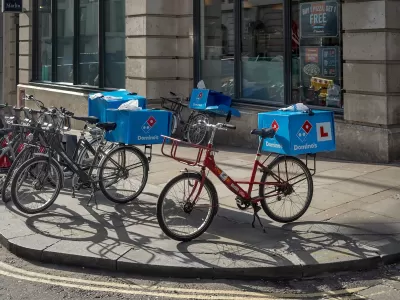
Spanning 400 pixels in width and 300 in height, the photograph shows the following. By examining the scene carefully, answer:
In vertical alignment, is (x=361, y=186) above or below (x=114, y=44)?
below

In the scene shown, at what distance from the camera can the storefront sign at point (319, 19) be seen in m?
10.5

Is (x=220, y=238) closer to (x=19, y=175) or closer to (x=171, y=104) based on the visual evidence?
(x=19, y=175)

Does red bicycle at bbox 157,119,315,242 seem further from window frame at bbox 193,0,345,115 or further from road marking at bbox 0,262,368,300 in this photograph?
window frame at bbox 193,0,345,115

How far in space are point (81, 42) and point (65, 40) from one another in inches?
45.8

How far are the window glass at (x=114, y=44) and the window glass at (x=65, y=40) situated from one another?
2.16m

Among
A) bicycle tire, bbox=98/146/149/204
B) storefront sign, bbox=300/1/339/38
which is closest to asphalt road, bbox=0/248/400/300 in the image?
bicycle tire, bbox=98/146/149/204

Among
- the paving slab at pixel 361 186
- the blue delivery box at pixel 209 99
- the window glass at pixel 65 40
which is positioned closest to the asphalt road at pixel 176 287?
the paving slab at pixel 361 186

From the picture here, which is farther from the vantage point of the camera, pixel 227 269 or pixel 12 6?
pixel 12 6

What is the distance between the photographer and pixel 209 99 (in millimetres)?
12273

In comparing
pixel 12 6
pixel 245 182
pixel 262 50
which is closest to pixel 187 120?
pixel 262 50

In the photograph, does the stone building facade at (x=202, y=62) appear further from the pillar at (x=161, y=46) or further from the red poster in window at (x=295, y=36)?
the red poster in window at (x=295, y=36)

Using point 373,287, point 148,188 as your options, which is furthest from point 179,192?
point 148,188

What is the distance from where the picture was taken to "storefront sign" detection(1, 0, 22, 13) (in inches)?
732

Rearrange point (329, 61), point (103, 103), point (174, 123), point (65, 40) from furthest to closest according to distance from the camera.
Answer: point (65, 40) → point (174, 123) → point (329, 61) → point (103, 103)
